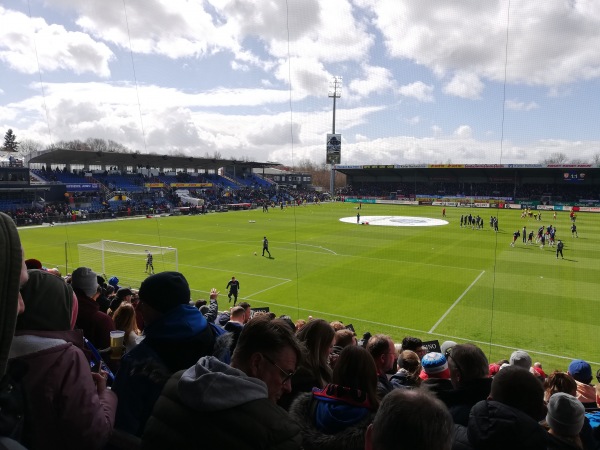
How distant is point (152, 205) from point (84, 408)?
55.4 meters

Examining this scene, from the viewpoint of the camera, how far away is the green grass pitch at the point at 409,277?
44.8ft

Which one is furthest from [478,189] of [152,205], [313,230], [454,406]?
[454,406]

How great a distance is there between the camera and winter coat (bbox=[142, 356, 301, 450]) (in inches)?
65.3

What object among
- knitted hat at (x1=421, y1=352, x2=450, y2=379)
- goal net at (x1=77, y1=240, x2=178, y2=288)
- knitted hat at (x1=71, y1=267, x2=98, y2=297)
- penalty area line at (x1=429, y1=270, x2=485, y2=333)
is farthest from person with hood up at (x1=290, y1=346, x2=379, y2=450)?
goal net at (x1=77, y1=240, x2=178, y2=288)

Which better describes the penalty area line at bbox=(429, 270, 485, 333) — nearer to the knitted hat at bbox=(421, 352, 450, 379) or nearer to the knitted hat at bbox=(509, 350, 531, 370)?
the knitted hat at bbox=(509, 350, 531, 370)

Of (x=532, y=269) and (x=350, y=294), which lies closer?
(x=350, y=294)

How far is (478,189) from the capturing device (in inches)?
2965

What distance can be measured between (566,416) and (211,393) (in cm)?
266

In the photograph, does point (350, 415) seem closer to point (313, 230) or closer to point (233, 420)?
point (233, 420)

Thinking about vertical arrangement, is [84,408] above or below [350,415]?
above

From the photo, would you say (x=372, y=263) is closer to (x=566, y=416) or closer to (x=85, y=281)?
(x=85, y=281)

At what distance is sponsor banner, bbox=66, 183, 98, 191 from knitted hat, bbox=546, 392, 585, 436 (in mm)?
56335

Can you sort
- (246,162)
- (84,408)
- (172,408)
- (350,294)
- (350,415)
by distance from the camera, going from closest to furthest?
1. (172,408)
2. (84,408)
3. (350,415)
4. (350,294)
5. (246,162)

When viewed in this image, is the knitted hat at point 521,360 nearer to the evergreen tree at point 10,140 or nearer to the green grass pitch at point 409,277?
the green grass pitch at point 409,277
